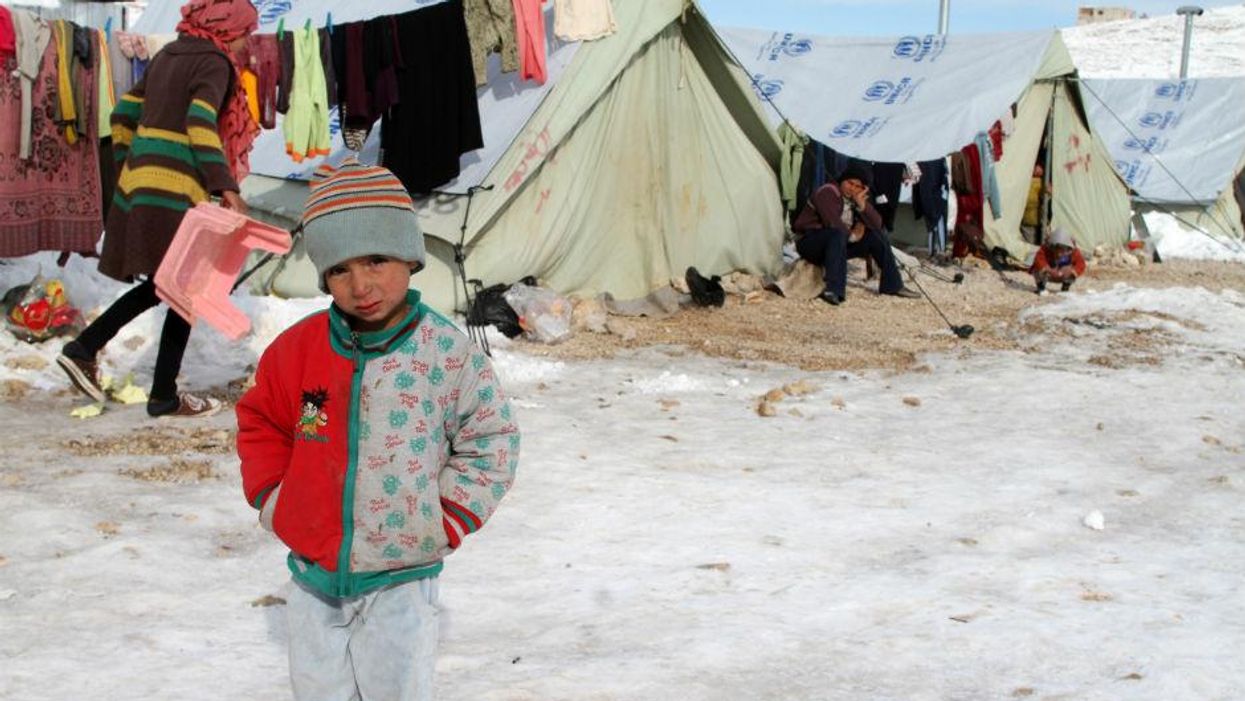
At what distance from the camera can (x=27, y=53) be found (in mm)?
6711

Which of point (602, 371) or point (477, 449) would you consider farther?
point (602, 371)

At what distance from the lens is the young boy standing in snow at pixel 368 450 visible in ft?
7.76

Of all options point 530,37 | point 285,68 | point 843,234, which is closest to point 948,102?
point 843,234

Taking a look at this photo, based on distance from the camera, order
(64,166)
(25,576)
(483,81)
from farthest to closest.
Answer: (483,81)
(64,166)
(25,576)

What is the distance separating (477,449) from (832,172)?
10.8 meters

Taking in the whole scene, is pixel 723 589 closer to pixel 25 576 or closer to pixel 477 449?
pixel 477 449

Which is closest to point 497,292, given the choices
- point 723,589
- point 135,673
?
point 723,589

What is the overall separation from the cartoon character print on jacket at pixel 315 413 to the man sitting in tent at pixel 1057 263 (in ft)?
36.1

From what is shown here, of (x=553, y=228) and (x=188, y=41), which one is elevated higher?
(x=188, y=41)

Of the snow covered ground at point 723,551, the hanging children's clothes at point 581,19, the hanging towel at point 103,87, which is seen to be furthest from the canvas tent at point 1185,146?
the hanging towel at point 103,87

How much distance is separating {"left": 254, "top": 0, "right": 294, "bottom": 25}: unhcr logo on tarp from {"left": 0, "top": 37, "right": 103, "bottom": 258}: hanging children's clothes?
346cm

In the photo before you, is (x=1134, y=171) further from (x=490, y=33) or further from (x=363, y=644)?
(x=363, y=644)

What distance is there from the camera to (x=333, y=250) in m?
2.37

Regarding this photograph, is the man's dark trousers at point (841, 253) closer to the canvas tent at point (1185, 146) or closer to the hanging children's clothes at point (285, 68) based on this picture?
the hanging children's clothes at point (285, 68)
